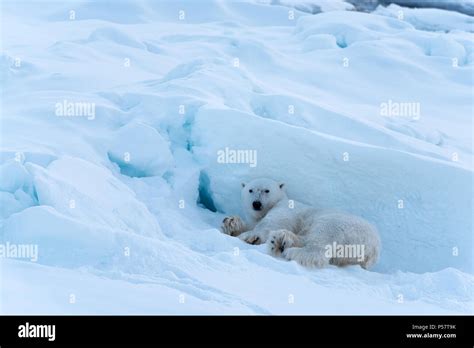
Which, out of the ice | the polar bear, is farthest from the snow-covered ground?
the polar bear

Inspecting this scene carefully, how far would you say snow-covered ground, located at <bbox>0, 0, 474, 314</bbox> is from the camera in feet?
11.2

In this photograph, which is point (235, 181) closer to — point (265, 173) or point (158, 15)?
point (265, 173)

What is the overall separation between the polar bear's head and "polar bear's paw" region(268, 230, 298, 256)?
2.71ft

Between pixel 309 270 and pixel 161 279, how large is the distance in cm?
119

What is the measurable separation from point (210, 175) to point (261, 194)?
0.55m

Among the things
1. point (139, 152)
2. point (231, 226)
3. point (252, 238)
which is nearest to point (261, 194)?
point (231, 226)

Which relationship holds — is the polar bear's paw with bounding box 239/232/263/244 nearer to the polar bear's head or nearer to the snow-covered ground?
the snow-covered ground

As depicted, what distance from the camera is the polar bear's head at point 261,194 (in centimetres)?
546

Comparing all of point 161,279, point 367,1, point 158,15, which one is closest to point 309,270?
point 161,279

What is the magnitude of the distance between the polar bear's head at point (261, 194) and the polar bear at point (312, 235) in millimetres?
35

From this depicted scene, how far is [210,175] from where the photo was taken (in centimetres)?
571

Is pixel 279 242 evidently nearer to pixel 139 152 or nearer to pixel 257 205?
pixel 257 205
